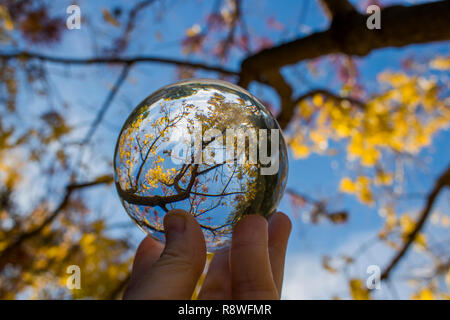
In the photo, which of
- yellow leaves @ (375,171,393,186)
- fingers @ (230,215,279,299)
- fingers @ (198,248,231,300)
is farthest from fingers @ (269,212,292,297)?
yellow leaves @ (375,171,393,186)

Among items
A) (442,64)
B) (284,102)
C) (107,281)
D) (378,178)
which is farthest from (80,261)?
(442,64)

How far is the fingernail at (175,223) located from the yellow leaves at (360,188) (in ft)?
11.8

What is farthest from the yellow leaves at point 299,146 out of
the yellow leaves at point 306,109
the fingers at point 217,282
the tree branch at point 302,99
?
A: the fingers at point 217,282

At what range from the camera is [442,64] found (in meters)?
3.76

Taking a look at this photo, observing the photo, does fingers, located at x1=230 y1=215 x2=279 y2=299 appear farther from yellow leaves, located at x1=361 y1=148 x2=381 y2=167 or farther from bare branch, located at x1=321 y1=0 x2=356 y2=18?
yellow leaves, located at x1=361 y1=148 x2=381 y2=167

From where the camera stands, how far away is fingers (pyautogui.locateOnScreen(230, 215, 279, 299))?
2.42 ft

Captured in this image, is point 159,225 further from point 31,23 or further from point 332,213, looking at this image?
point 31,23

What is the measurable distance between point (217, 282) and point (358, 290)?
8.48 ft

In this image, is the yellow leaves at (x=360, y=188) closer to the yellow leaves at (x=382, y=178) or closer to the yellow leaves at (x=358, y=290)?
the yellow leaves at (x=382, y=178)

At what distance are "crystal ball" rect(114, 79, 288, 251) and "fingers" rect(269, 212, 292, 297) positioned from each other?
0.69 feet

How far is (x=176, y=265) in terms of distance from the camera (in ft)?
2.44

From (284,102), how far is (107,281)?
294 centimetres

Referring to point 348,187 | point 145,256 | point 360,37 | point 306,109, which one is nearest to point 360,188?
point 348,187

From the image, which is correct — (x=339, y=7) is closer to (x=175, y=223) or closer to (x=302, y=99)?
(x=302, y=99)
